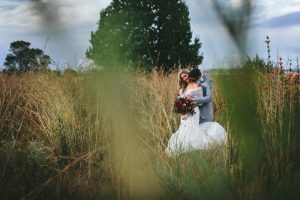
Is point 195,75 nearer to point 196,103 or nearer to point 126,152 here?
point 196,103

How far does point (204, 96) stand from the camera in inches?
230

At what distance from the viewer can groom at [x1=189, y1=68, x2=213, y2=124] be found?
18.5 feet

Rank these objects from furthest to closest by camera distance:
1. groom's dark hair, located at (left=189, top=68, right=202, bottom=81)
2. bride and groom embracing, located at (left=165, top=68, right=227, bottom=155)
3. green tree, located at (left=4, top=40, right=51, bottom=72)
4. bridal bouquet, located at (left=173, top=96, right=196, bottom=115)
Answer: groom's dark hair, located at (left=189, top=68, right=202, bottom=81), bridal bouquet, located at (left=173, top=96, right=196, bottom=115), bride and groom embracing, located at (left=165, top=68, right=227, bottom=155), green tree, located at (left=4, top=40, right=51, bottom=72)

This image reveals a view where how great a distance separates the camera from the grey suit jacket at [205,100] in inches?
223

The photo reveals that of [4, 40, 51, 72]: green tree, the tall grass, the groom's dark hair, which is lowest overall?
the tall grass

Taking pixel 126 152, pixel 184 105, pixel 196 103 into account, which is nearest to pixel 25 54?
pixel 126 152

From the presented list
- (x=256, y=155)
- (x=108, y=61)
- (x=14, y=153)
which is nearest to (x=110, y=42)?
(x=108, y=61)

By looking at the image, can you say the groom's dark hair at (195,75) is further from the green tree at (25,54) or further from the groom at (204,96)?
the green tree at (25,54)

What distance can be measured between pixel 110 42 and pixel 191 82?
5276 mm

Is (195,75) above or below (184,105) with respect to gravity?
above

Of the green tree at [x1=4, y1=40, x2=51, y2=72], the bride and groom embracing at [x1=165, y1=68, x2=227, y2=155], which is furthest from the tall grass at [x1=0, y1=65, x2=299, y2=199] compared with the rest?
the bride and groom embracing at [x1=165, y1=68, x2=227, y2=155]

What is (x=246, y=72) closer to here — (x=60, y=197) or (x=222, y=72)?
(x=222, y=72)

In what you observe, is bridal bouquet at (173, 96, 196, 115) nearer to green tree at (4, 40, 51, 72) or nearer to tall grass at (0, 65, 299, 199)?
tall grass at (0, 65, 299, 199)

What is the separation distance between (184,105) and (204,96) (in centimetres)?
44
